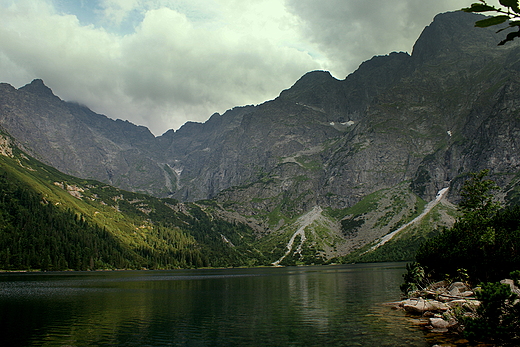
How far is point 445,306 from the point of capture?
54781 millimetres

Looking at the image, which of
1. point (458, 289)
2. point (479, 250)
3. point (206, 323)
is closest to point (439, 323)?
point (458, 289)

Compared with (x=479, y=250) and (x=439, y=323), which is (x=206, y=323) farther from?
(x=479, y=250)

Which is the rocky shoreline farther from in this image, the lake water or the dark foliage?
the dark foliage

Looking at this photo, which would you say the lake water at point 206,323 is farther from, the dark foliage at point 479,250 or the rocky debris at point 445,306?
the dark foliage at point 479,250

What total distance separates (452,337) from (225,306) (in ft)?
158

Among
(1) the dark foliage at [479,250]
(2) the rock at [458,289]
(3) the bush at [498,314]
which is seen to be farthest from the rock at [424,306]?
(3) the bush at [498,314]

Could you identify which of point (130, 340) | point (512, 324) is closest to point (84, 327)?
point (130, 340)

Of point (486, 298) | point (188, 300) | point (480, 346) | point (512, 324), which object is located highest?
point (486, 298)

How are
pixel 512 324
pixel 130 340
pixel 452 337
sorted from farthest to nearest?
pixel 130 340
pixel 452 337
pixel 512 324

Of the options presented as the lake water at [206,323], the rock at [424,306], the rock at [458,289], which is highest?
the rock at [458,289]

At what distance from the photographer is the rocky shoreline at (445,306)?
4225 centimetres

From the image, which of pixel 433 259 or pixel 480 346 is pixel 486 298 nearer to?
pixel 480 346

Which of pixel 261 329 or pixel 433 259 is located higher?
pixel 433 259

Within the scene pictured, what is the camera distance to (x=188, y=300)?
3543 inches
